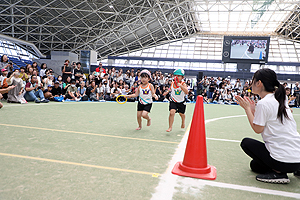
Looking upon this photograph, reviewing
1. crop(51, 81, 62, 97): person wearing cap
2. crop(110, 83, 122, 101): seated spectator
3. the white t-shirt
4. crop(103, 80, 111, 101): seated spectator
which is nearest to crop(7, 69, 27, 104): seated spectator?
crop(51, 81, 62, 97): person wearing cap

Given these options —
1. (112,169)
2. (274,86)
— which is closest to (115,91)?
(112,169)

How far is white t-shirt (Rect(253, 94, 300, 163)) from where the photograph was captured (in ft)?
7.30

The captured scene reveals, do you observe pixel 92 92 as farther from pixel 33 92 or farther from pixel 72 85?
pixel 33 92

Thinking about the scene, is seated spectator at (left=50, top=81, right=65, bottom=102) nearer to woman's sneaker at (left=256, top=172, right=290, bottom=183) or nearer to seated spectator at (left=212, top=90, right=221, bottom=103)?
woman's sneaker at (left=256, top=172, right=290, bottom=183)

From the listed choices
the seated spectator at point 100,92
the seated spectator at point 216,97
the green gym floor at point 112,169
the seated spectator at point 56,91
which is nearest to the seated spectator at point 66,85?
the seated spectator at point 56,91

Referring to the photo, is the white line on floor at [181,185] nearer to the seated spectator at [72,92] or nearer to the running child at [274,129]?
the running child at [274,129]

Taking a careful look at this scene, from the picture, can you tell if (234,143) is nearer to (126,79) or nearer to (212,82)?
(126,79)

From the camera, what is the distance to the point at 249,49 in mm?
21031

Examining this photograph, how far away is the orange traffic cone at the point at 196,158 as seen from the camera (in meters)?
2.48

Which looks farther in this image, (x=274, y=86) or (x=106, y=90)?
(x=106, y=90)

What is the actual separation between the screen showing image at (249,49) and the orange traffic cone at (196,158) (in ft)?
68.1

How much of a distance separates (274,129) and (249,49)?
21.2 m

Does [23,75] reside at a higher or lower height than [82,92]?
higher

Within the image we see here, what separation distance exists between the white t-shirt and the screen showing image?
2080 cm
